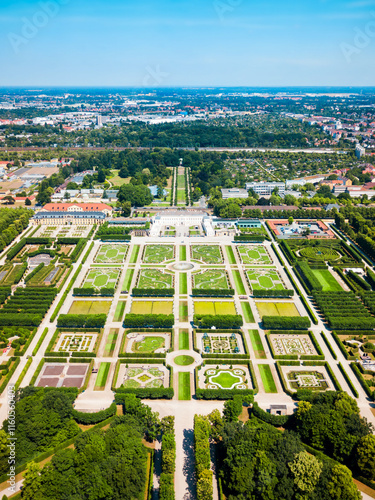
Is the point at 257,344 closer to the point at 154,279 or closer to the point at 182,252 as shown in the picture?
the point at 154,279

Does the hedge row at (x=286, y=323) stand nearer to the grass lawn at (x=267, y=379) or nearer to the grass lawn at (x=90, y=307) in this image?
the grass lawn at (x=267, y=379)

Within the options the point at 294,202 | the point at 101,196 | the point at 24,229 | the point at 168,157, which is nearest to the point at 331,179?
the point at 294,202

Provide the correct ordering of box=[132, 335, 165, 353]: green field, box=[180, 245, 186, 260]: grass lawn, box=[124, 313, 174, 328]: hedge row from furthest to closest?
box=[180, 245, 186, 260]: grass lawn
box=[124, 313, 174, 328]: hedge row
box=[132, 335, 165, 353]: green field

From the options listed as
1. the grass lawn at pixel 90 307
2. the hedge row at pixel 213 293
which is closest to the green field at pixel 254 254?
the hedge row at pixel 213 293

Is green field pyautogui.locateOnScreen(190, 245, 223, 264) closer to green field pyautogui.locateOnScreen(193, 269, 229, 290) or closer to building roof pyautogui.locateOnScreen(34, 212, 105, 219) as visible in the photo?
green field pyautogui.locateOnScreen(193, 269, 229, 290)

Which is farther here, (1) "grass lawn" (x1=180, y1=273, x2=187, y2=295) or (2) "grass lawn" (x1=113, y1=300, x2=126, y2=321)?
(1) "grass lawn" (x1=180, y1=273, x2=187, y2=295)

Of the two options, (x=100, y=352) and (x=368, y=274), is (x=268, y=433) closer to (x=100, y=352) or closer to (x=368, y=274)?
(x=100, y=352)

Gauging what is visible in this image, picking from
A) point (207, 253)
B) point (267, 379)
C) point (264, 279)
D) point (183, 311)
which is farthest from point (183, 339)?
point (207, 253)

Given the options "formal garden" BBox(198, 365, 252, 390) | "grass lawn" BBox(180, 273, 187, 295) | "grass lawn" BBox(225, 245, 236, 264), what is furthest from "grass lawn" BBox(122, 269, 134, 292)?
"formal garden" BBox(198, 365, 252, 390)
